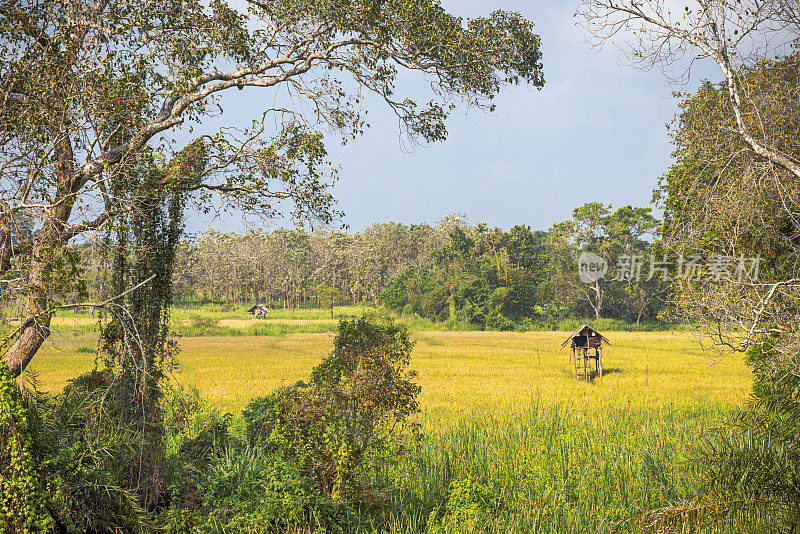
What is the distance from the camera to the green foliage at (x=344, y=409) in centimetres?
584

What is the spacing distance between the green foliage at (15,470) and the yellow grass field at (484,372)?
218 cm

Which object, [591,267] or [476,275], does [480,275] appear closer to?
[476,275]

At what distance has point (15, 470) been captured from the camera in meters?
4.25

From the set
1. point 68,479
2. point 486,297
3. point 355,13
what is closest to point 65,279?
point 68,479

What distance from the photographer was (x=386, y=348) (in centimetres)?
653

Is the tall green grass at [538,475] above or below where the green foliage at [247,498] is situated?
below

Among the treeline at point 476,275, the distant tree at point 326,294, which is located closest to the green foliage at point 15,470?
the treeline at point 476,275

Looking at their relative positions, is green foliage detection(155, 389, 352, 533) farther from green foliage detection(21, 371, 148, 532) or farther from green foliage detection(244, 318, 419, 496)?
green foliage detection(21, 371, 148, 532)

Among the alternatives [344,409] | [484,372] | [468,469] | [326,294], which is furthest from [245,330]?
[344,409]

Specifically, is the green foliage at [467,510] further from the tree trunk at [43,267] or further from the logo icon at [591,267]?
the logo icon at [591,267]

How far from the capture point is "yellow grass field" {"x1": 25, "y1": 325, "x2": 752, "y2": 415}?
46.8 ft

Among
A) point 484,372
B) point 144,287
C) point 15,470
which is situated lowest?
point 484,372

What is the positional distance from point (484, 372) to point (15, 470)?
717 inches

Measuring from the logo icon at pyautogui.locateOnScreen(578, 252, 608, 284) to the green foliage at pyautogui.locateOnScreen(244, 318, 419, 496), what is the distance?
44.8 meters
